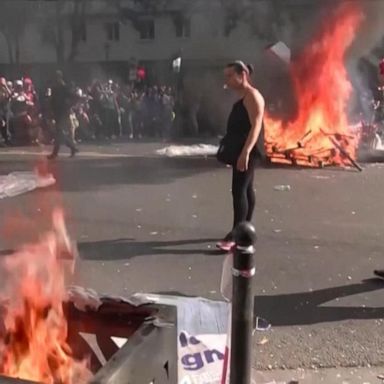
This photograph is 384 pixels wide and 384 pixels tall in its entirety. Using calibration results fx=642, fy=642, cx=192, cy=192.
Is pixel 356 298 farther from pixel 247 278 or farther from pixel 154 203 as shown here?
pixel 154 203

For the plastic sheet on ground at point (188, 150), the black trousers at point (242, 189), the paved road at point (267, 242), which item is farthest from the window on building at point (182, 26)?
the plastic sheet on ground at point (188, 150)

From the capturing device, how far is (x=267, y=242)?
502cm

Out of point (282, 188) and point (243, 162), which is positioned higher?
point (243, 162)

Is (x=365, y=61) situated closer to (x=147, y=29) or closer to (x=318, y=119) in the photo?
(x=318, y=119)

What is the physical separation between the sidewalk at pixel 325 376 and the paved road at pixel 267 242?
0.05 m

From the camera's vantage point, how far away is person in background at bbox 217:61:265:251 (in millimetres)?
4406

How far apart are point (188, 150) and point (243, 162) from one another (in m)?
6.96

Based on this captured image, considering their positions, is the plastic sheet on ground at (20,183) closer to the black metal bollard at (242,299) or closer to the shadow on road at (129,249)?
the shadow on road at (129,249)

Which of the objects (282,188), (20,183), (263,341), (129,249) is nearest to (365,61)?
(282,188)

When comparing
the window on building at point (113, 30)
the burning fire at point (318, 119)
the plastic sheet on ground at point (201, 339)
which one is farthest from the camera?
the burning fire at point (318, 119)

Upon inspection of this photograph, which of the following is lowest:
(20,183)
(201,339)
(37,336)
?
(20,183)

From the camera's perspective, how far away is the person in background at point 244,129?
4406mm

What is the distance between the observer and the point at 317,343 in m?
3.19

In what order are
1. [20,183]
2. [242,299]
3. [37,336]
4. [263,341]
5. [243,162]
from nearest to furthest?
[37,336] → [242,299] → [263,341] → [243,162] → [20,183]
